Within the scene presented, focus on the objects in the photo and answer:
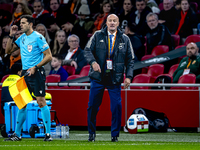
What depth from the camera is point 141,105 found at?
25.5 feet

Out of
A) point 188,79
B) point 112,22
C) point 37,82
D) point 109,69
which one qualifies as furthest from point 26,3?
point 109,69

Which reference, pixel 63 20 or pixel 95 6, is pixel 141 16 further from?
pixel 63 20

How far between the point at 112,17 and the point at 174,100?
10.8 feet

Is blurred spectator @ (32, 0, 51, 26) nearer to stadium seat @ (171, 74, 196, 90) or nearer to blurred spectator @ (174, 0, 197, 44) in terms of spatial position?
blurred spectator @ (174, 0, 197, 44)

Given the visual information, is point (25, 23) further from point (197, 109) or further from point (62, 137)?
point (197, 109)

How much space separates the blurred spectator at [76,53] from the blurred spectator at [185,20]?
9.24ft

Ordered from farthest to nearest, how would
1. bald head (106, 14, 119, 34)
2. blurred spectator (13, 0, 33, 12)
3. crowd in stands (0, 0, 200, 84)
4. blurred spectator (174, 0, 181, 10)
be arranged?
blurred spectator (13, 0, 33, 12) → blurred spectator (174, 0, 181, 10) → crowd in stands (0, 0, 200, 84) → bald head (106, 14, 119, 34)

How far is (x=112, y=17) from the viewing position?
4.98m

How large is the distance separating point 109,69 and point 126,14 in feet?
20.6

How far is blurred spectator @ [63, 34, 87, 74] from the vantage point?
Answer: 34.5ft

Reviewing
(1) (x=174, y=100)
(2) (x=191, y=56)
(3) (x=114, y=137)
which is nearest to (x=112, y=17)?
(3) (x=114, y=137)

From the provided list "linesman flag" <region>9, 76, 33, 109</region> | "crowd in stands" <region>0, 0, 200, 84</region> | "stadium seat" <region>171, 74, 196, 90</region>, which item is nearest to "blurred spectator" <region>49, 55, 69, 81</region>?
"crowd in stands" <region>0, 0, 200, 84</region>

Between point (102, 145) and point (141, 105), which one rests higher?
point (141, 105)

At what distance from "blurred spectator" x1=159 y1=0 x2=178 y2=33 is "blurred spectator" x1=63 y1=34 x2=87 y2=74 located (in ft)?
8.12
